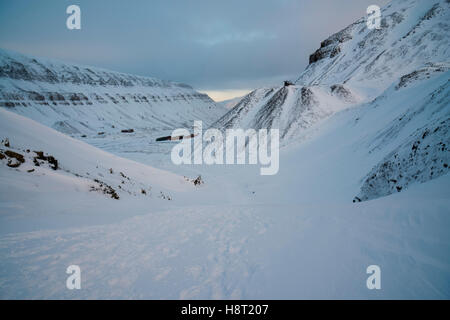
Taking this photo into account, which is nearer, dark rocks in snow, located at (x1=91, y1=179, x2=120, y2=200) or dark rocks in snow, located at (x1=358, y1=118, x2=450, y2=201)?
dark rocks in snow, located at (x1=358, y1=118, x2=450, y2=201)

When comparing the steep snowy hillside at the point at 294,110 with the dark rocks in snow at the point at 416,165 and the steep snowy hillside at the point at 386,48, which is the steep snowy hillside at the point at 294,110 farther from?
the dark rocks in snow at the point at 416,165

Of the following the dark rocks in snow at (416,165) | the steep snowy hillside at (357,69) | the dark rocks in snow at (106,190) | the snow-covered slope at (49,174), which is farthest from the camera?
the steep snowy hillside at (357,69)

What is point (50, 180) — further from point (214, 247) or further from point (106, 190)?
point (214, 247)

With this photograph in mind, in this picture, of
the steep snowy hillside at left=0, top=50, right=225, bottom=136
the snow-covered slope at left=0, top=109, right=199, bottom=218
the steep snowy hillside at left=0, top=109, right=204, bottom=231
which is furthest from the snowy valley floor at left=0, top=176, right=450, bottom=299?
the steep snowy hillside at left=0, top=50, right=225, bottom=136

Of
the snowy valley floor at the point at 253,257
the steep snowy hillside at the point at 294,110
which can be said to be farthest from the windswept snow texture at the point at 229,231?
the steep snowy hillside at the point at 294,110

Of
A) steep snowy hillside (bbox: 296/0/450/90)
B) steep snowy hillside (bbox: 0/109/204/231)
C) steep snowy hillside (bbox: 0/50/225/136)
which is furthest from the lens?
steep snowy hillside (bbox: 0/50/225/136)

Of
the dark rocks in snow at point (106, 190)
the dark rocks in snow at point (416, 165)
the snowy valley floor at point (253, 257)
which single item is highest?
the dark rocks in snow at point (416, 165)

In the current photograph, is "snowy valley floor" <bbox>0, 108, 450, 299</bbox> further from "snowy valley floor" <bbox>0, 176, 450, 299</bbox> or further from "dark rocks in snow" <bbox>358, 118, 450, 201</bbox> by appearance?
"dark rocks in snow" <bbox>358, 118, 450, 201</bbox>
